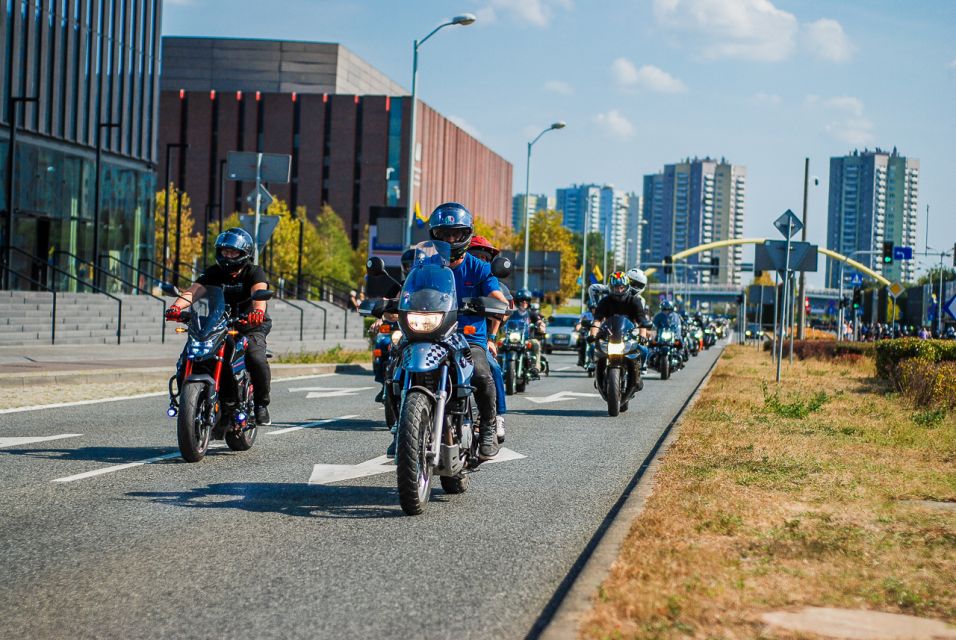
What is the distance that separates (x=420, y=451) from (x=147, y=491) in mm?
2066

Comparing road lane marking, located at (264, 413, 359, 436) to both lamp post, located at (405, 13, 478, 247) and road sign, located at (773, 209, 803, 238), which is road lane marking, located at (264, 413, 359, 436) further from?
lamp post, located at (405, 13, 478, 247)

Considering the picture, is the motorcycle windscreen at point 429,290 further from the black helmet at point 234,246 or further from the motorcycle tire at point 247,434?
the motorcycle tire at point 247,434

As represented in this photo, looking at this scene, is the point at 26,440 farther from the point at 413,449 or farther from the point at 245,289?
the point at 413,449

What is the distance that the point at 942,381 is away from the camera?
→ 49.8ft

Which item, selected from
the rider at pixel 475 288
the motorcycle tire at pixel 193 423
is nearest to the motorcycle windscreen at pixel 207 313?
the motorcycle tire at pixel 193 423

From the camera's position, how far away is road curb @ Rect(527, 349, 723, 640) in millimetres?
4416

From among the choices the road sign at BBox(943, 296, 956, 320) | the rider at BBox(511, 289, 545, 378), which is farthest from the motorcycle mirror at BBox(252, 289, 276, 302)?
the road sign at BBox(943, 296, 956, 320)

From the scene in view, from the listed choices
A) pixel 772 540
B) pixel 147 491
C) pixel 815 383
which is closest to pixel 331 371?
pixel 815 383

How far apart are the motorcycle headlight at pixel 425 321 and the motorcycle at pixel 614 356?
777 cm

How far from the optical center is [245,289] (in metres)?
9.43

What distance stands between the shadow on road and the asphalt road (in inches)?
0.7

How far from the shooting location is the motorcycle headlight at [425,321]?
268 inches

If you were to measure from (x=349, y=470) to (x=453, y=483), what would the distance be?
1484 millimetres

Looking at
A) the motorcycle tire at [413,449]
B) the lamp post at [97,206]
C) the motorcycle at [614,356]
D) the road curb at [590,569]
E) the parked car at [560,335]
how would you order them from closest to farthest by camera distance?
the road curb at [590,569]
the motorcycle tire at [413,449]
the motorcycle at [614,356]
the lamp post at [97,206]
the parked car at [560,335]
